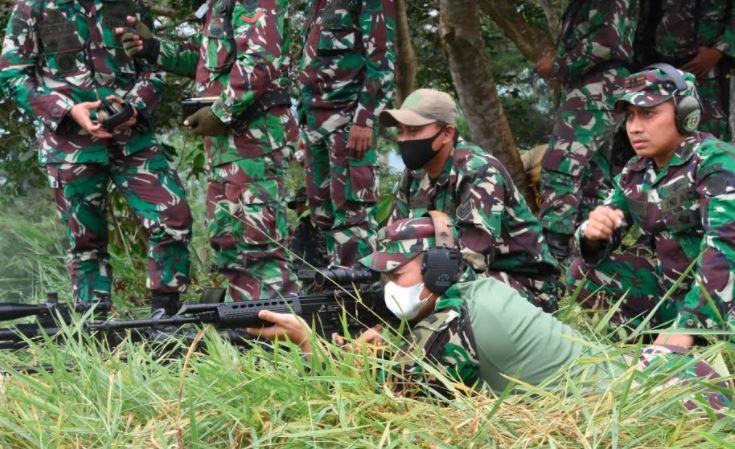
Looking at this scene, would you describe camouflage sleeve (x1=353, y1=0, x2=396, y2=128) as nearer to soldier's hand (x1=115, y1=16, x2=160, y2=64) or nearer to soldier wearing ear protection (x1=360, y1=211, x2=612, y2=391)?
soldier's hand (x1=115, y1=16, x2=160, y2=64)

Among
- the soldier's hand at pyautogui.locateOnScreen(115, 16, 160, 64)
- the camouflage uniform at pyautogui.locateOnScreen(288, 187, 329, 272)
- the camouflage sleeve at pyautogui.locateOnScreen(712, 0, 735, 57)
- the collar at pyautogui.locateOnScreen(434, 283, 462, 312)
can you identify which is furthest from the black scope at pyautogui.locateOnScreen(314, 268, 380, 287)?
the camouflage sleeve at pyautogui.locateOnScreen(712, 0, 735, 57)

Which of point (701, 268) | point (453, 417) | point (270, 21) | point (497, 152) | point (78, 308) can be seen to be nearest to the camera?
point (453, 417)

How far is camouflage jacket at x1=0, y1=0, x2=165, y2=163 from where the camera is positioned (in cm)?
585

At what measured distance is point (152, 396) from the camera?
3344 millimetres

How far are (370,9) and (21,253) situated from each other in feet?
9.48

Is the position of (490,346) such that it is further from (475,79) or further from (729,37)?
(475,79)

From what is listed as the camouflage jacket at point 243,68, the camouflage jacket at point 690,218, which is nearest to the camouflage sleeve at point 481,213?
the camouflage jacket at point 690,218

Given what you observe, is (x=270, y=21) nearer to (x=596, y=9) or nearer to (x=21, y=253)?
(x=596, y=9)

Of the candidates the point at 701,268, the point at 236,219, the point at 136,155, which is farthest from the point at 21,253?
the point at 701,268

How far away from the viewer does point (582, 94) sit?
6102 millimetres

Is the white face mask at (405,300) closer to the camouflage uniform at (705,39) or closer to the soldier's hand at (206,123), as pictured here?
the soldier's hand at (206,123)

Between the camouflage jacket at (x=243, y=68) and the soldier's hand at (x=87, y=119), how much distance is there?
0.52 metres

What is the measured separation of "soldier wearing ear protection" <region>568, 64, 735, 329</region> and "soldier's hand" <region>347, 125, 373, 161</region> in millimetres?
1540

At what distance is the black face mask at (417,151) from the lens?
4.84m
